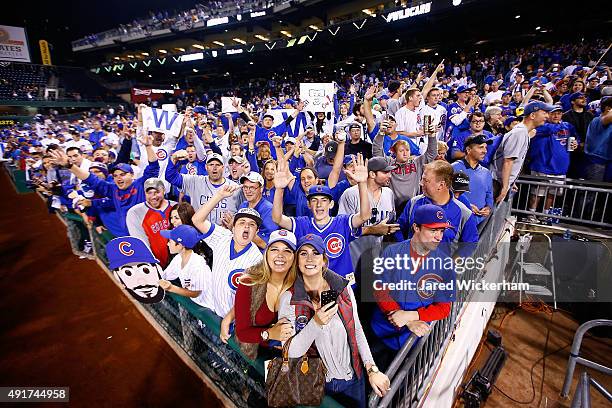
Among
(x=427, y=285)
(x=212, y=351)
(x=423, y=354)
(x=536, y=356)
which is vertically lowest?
(x=536, y=356)

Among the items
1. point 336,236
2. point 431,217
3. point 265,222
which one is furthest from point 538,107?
point 265,222

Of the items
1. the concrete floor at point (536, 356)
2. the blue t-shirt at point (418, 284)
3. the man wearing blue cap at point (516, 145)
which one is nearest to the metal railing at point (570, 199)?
the man wearing blue cap at point (516, 145)

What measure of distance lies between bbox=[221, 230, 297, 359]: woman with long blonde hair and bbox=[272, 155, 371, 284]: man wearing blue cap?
35.1 inches

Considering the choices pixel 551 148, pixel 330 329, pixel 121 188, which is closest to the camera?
pixel 330 329

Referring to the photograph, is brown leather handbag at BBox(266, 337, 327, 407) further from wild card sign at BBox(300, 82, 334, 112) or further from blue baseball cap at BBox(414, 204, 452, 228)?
wild card sign at BBox(300, 82, 334, 112)

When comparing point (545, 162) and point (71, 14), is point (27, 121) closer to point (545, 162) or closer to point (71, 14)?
point (71, 14)

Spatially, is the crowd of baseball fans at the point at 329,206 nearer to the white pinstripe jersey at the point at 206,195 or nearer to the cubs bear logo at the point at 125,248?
the white pinstripe jersey at the point at 206,195

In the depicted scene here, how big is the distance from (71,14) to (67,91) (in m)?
11.8

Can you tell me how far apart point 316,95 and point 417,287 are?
248 inches

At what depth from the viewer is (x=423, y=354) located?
109 inches

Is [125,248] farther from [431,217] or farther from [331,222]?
[431,217]

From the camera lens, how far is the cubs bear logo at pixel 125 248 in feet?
9.12

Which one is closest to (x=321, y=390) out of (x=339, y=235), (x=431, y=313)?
(x=431, y=313)

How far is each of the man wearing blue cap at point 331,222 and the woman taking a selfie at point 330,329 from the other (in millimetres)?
931
